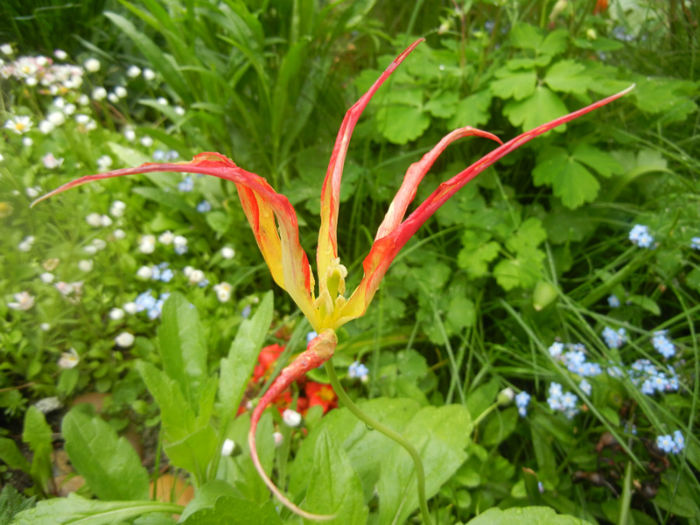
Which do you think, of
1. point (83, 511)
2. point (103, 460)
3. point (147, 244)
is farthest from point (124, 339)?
point (83, 511)

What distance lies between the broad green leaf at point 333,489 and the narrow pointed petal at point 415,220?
0.33 meters

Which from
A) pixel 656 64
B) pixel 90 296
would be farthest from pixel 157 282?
pixel 656 64

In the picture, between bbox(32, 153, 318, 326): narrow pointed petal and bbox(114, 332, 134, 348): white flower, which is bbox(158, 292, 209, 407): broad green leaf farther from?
bbox(32, 153, 318, 326): narrow pointed petal

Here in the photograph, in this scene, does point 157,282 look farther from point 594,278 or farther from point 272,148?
point 594,278

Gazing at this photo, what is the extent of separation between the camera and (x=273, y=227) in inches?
22.4

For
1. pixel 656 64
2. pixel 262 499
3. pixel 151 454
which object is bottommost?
pixel 151 454

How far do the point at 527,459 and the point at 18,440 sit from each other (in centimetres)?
119

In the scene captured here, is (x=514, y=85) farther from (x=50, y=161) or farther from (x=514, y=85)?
(x=50, y=161)

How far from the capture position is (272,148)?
174 centimetres

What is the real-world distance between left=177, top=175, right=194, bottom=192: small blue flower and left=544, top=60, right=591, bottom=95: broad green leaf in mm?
1074

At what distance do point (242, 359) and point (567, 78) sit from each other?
41.1 inches

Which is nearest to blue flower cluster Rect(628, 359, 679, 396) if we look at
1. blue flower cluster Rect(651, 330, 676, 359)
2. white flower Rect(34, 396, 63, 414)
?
blue flower cluster Rect(651, 330, 676, 359)

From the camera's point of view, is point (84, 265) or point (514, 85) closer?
point (514, 85)

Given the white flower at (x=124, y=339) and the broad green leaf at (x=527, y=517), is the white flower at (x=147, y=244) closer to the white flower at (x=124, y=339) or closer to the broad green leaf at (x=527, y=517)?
the white flower at (x=124, y=339)
